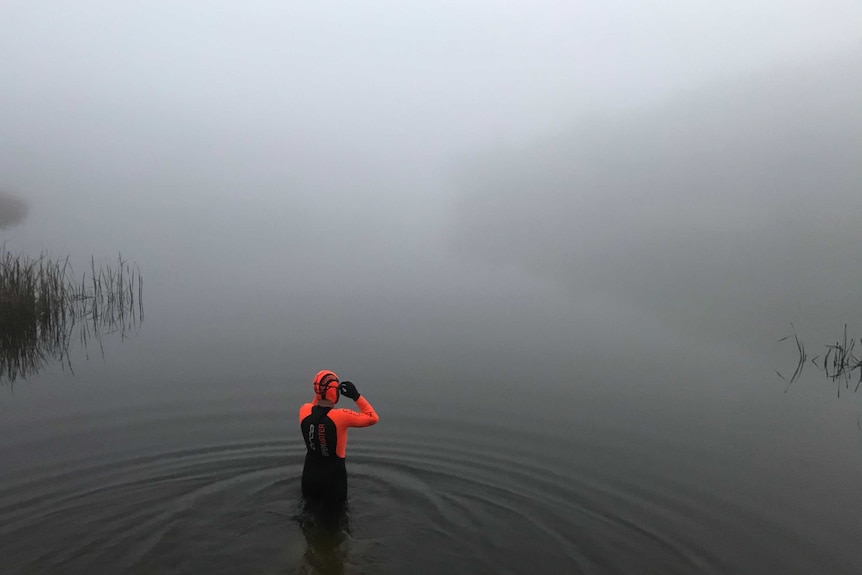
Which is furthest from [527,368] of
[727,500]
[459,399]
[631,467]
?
[727,500]

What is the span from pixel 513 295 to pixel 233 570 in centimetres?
1970

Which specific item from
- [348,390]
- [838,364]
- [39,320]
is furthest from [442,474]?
[39,320]

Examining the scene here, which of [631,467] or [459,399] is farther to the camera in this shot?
[459,399]

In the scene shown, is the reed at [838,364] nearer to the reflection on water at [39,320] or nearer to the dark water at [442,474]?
the dark water at [442,474]

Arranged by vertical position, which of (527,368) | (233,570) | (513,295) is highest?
(513,295)

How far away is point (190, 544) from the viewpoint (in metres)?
6.14

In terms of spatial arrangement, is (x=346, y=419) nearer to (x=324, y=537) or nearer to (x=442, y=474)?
(x=324, y=537)

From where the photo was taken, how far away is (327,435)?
636 cm

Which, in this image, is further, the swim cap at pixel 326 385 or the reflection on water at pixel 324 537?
the swim cap at pixel 326 385

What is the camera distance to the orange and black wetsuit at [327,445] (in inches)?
250

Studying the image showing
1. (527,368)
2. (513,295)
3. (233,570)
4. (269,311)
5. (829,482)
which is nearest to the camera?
(233,570)

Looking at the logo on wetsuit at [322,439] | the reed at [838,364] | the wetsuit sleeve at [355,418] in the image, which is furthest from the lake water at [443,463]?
the wetsuit sleeve at [355,418]

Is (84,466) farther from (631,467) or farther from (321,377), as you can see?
(631,467)

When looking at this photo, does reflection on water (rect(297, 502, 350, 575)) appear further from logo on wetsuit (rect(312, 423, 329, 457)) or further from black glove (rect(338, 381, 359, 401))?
black glove (rect(338, 381, 359, 401))
